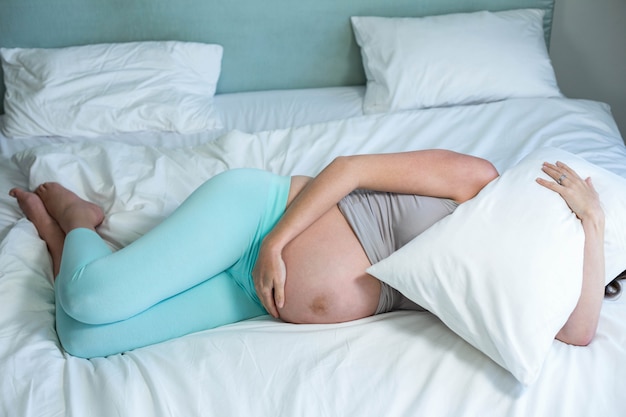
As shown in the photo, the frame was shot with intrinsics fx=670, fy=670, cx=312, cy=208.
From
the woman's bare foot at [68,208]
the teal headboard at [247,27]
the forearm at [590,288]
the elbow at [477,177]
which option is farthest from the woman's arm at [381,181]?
the teal headboard at [247,27]

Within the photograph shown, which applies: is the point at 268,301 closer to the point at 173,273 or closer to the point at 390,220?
the point at 173,273

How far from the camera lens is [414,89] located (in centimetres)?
218

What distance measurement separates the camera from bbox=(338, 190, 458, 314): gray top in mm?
1282

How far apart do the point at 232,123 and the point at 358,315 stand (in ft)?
3.54

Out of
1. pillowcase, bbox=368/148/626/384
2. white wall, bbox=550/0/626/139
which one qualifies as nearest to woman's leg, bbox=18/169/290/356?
pillowcase, bbox=368/148/626/384

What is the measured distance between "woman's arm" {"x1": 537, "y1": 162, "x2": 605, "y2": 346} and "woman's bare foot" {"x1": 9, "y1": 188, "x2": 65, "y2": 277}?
3.34ft

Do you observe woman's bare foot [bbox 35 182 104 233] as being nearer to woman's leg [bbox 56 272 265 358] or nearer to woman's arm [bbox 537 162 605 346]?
woman's leg [bbox 56 272 265 358]

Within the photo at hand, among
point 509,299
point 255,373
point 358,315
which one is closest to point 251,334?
point 255,373

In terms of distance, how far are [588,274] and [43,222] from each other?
3.74 feet

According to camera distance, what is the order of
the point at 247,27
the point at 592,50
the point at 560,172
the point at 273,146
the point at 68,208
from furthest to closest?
the point at 592,50, the point at 247,27, the point at 273,146, the point at 68,208, the point at 560,172

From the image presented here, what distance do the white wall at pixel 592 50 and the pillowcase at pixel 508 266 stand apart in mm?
1625

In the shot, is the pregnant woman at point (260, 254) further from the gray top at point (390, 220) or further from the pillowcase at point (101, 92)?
the pillowcase at point (101, 92)

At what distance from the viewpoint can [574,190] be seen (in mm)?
1191

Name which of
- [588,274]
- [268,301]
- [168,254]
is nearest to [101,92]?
[168,254]
